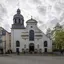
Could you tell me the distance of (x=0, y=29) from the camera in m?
97.6

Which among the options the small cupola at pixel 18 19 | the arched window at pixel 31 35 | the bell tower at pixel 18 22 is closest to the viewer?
the bell tower at pixel 18 22

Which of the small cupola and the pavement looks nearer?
the pavement

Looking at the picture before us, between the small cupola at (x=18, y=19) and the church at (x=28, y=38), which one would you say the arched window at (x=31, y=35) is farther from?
the small cupola at (x=18, y=19)

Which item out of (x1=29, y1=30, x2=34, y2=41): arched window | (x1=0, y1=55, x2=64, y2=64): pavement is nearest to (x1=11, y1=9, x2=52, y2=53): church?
(x1=29, y1=30, x2=34, y2=41): arched window

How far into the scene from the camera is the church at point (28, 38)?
88.4 metres

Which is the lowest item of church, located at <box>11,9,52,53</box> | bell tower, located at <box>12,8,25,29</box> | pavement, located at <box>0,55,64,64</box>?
pavement, located at <box>0,55,64,64</box>

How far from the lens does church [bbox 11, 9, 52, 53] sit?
290 feet

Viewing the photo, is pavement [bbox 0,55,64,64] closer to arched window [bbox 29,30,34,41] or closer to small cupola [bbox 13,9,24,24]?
arched window [bbox 29,30,34,41]

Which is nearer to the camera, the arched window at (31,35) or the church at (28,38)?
the church at (28,38)

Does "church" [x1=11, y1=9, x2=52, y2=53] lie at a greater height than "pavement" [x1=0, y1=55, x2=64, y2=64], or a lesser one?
greater

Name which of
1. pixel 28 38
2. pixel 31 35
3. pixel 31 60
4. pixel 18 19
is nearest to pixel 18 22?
pixel 18 19

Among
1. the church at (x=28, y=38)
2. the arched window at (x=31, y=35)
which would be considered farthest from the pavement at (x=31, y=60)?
the arched window at (x=31, y=35)

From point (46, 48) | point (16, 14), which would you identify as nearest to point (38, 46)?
point (46, 48)

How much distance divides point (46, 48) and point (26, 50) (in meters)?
7.37
